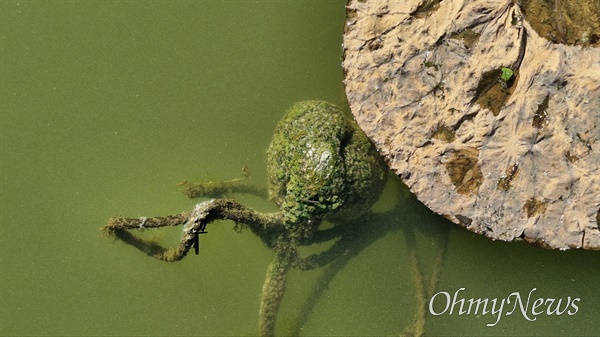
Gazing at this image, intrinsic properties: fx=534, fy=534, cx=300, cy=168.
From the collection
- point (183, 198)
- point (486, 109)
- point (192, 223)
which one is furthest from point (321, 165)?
point (183, 198)

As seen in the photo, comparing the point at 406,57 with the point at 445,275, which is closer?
the point at 406,57

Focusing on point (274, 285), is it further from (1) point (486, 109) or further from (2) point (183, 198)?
(1) point (486, 109)

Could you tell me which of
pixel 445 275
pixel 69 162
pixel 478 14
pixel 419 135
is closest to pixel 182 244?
pixel 69 162

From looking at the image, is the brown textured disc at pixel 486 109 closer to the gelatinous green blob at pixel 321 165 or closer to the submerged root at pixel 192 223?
the gelatinous green blob at pixel 321 165

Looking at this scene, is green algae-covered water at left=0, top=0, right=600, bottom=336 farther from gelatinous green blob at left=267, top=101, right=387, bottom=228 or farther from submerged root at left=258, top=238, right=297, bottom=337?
gelatinous green blob at left=267, top=101, right=387, bottom=228

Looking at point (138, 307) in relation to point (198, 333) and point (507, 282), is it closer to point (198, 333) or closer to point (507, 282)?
point (198, 333)

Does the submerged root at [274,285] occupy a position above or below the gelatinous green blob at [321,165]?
below

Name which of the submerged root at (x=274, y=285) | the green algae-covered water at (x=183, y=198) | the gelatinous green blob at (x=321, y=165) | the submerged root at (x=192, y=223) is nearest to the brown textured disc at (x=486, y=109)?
the gelatinous green blob at (x=321, y=165)

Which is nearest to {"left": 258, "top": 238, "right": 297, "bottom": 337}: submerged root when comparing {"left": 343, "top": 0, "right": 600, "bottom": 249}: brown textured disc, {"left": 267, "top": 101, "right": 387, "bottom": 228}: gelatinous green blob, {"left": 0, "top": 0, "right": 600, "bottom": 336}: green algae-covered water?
{"left": 0, "top": 0, "right": 600, "bottom": 336}: green algae-covered water
